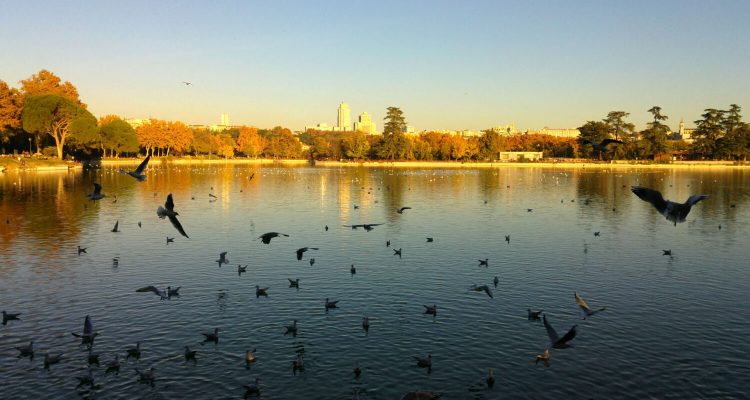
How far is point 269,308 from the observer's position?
20.7m

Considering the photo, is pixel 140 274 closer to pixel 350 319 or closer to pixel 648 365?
pixel 350 319

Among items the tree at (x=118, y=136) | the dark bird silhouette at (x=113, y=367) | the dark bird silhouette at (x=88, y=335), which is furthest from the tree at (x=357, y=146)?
the dark bird silhouette at (x=113, y=367)

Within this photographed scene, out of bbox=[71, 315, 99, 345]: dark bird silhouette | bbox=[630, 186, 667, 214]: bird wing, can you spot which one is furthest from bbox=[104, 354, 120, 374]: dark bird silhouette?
bbox=[630, 186, 667, 214]: bird wing

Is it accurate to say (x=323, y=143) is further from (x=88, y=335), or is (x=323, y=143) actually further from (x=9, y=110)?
(x=88, y=335)

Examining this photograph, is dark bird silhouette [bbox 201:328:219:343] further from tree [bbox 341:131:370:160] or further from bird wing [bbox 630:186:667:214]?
tree [bbox 341:131:370:160]

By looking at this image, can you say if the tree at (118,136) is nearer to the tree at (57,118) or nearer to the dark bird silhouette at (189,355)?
the tree at (57,118)

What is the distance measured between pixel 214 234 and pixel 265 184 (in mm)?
45296

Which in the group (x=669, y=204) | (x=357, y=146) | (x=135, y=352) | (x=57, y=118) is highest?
(x=57, y=118)

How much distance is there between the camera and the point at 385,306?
2095 cm

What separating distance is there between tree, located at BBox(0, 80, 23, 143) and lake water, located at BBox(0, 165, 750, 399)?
88702mm

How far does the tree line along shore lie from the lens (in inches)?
4673

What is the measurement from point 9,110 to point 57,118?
31.7ft

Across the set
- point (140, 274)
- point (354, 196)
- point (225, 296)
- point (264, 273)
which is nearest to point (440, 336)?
point (225, 296)

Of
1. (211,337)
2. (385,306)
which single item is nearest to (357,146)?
(385,306)
